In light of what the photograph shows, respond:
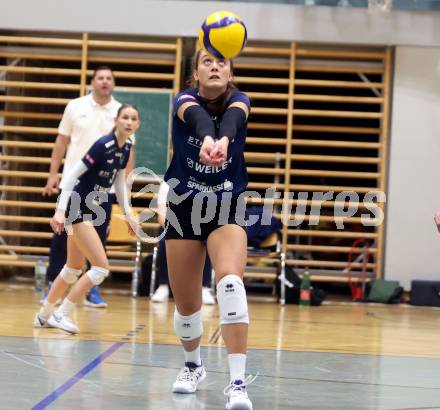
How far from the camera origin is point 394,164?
36.6 feet

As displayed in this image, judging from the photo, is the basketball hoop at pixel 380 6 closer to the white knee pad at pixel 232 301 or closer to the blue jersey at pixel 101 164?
the blue jersey at pixel 101 164

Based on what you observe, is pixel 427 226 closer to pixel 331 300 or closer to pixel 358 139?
pixel 331 300

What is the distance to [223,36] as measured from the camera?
4.07m

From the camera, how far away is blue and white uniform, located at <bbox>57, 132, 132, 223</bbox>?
6.53 meters

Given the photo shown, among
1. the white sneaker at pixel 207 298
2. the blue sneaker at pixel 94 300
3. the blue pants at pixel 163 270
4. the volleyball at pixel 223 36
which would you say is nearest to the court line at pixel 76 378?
the volleyball at pixel 223 36

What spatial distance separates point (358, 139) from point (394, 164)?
2822mm

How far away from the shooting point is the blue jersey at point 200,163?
4160 millimetres

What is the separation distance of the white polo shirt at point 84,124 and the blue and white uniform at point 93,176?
175 cm

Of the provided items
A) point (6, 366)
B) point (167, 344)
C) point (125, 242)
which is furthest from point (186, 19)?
point (6, 366)

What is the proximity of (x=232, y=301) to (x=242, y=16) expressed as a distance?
298 inches

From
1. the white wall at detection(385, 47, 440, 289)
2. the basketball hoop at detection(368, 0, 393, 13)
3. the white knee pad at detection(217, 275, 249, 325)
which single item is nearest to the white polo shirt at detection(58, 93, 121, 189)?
the basketball hoop at detection(368, 0, 393, 13)

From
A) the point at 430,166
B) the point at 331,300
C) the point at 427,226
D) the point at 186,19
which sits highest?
the point at 186,19

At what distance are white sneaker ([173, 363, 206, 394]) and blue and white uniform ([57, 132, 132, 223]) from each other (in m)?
2.18

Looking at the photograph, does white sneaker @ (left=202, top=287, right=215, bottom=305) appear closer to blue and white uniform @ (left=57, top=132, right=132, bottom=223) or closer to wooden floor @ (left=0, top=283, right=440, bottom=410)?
wooden floor @ (left=0, top=283, right=440, bottom=410)
